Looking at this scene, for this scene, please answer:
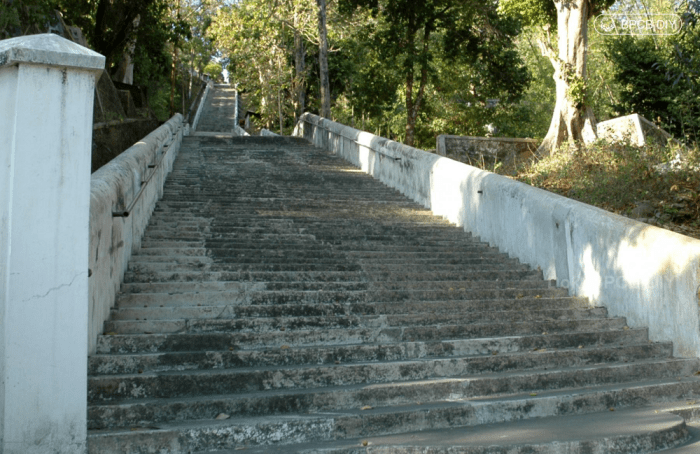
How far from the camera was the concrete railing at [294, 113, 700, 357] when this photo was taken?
6.06 m

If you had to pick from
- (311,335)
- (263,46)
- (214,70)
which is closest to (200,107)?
(263,46)

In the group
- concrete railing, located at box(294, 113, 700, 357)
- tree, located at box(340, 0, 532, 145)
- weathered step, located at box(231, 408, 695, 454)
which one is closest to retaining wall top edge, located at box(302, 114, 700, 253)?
concrete railing, located at box(294, 113, 700, 357)

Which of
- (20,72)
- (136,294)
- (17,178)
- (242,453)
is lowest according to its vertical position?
(242,453)

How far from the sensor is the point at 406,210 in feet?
37.4

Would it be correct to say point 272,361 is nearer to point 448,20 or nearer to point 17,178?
point 17,178

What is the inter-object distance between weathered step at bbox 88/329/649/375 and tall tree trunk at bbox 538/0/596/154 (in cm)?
1027

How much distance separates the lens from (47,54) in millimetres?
4008

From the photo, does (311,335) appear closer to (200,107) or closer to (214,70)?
(200,107)

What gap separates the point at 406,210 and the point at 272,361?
636cm

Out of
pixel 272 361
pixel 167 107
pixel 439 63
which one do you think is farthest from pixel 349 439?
pixel 167 107

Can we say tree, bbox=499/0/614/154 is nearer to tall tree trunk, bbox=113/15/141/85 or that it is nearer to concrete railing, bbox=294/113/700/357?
concrete railing, bbox=294/113/700/357

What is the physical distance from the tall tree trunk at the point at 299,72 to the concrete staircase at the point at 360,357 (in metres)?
17.9

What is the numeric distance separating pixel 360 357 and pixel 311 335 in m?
0.48

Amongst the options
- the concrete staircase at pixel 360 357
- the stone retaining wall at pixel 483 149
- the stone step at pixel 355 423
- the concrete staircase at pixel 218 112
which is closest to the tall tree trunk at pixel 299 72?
the stone retaining wall at pixel 483 149
